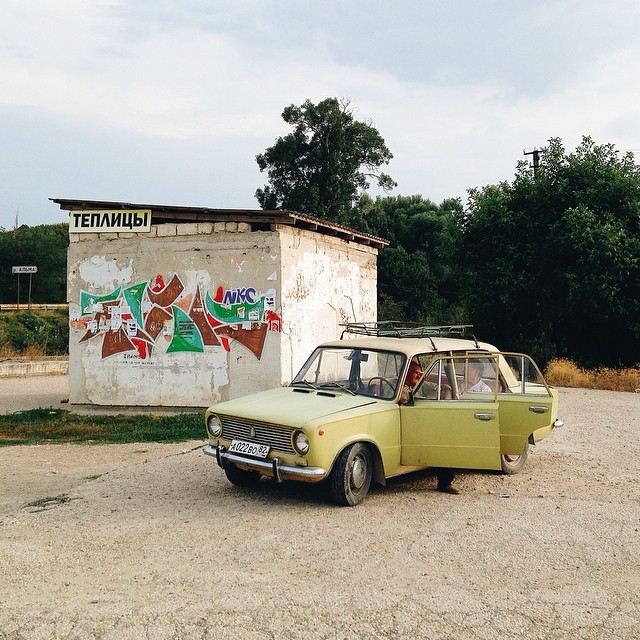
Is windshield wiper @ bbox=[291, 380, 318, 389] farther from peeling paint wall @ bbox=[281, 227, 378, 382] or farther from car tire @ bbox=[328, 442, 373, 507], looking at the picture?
peeling paint wall @ bbox=[281, 227, 378, 382]

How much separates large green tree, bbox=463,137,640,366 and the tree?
16341 mm

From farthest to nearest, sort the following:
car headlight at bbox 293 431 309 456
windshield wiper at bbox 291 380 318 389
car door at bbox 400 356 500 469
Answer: windshield wiper at bbox 291 380 318 389
car door at bbox 400 356 500 469
car headlight at bbox 293 431 309 456

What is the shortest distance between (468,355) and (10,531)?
4889 mm

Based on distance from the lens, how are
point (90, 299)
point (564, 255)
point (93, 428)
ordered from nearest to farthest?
1. point (93, 428)
2. point (90, 299)
3. point (564, 255)

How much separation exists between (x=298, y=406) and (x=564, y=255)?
1597cm

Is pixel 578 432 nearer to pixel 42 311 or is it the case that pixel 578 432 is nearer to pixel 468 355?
pixel 468 355

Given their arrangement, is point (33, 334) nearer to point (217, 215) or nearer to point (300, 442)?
point (217, 215)

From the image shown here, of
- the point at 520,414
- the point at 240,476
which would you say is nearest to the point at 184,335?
the point at 240,476

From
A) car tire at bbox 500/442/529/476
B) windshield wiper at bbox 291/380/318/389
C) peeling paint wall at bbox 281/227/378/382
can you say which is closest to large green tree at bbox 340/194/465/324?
peeling paint wall at bbox 281/227/378/382

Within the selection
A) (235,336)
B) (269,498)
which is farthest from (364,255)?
(269,498)

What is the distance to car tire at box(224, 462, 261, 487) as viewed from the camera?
7250 mm

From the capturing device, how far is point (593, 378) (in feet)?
61.4

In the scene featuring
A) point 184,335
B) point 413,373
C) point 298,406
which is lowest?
point 298,406

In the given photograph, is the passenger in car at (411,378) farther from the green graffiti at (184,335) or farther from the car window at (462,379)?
the green graffiti at (184,335)
